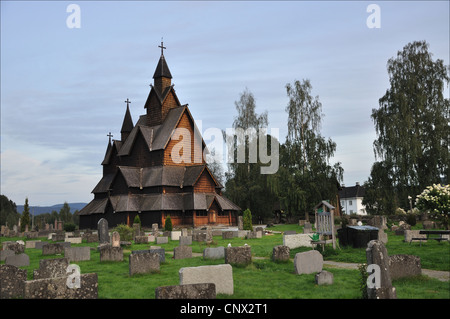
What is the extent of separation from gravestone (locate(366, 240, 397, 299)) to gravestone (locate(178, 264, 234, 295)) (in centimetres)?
319

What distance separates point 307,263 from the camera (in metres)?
12.9

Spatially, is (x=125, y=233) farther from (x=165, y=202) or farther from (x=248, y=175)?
(x=248, y=175)

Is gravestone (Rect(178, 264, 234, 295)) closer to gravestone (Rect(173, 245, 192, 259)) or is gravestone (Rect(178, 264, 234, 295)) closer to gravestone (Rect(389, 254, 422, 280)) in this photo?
gravestone (Rect(389, 254, 422, 280))

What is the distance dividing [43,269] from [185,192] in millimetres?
38667

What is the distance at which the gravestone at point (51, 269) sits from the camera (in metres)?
11.8

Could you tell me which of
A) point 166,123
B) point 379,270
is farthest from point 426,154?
point 379,270

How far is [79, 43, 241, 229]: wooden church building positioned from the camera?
1906 inches

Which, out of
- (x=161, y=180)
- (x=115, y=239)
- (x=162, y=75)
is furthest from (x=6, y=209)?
(x=115, y=239)

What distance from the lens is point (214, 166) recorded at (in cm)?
7706

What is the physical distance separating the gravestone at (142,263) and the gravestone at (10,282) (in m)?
3.19

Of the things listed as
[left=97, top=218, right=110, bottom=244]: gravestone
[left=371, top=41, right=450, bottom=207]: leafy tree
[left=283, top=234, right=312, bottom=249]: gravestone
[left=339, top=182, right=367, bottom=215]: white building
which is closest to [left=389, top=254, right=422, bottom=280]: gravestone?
[left=283, top=234, right=312, bottom=249]: gravestone

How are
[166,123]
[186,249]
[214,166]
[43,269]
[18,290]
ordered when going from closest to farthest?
1. [18,290]
2. [43,269]
3. [186,249]
4. [166,123]
5. [214,166]
